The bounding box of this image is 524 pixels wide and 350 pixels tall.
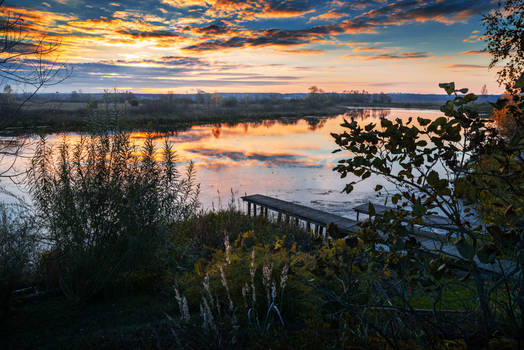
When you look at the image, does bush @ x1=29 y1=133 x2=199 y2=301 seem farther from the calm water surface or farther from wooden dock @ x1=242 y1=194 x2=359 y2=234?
wooden dock @ x1=242 y1=194 x2=359 y2=234

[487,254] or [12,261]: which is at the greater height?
[487,254]

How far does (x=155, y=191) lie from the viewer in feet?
17.2

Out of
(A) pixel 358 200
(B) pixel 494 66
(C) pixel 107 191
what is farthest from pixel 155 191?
(B) pixel 494 66

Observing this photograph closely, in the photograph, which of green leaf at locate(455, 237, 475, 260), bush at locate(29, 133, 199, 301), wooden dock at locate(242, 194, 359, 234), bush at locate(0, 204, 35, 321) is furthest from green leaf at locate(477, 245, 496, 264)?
wooden dock at locate(242, 194, 359, 234)

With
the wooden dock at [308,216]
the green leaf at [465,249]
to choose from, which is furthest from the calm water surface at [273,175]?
the green leaf at [465,249]

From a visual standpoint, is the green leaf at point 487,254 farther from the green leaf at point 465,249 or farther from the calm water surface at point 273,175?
the calm water surface at point 273,175

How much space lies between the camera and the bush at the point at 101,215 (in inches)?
187

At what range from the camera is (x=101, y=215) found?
4941 millimetres

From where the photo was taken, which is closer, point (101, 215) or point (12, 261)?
point (12, 261)

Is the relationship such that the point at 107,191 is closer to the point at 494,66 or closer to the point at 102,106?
the point at 102,106

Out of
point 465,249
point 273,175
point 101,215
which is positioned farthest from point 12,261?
point 273,175

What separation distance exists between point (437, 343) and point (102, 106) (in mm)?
5606

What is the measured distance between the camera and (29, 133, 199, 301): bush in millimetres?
4762

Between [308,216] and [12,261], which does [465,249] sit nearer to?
[12,261]
